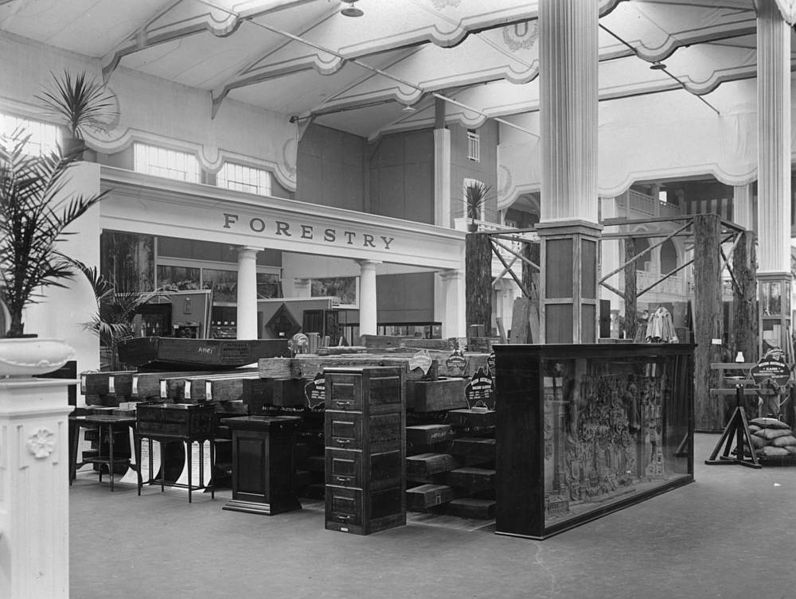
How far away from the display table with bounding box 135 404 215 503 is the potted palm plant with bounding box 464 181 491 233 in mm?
17252

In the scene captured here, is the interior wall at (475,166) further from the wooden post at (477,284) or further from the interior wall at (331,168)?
the wooden post at (477,284)

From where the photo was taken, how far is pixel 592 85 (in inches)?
414

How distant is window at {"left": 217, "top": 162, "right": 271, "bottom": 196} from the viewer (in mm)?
24188

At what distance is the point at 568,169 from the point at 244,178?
15.8m

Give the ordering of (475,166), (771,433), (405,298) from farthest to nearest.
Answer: (475,166)
(405,298)
(771,433)

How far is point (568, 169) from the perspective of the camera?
34.0ft

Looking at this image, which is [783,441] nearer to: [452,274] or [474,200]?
[452,274]

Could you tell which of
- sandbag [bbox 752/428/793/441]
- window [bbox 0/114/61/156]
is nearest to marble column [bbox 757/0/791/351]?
sandbag [bbox 752/428/793/441]

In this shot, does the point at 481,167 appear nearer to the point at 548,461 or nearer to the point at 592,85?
the point at 592,85

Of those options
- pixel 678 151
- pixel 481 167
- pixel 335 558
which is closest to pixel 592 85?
pixel 335 558

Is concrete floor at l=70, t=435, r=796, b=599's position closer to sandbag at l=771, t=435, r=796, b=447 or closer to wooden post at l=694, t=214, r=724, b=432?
sandbag at l=771, t=435, r=796, b=447

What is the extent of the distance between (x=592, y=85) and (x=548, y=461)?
503 centimetres

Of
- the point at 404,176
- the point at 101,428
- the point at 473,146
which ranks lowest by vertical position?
the point at 101,428

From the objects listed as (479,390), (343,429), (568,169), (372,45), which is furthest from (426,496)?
(372,45)
